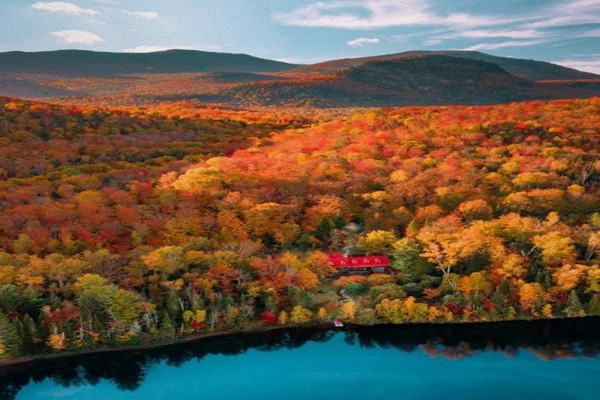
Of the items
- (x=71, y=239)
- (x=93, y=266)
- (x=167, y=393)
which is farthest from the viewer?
(x=71, y=239)

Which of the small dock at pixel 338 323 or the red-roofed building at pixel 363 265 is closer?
the small dock at pixel 338 323

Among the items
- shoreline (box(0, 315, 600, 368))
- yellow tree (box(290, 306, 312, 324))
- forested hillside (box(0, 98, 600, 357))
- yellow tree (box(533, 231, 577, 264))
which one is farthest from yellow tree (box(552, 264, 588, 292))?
yellow tree (box(290, 306, 312, 324))

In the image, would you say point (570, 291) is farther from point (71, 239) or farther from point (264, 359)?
point (71, 239)

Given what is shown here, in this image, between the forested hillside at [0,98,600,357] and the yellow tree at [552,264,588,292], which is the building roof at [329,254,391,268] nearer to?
the forested hillside at [0,98,600,357]

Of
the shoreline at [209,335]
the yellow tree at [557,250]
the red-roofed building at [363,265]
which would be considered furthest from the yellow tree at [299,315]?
the yellow tree at [557,250]

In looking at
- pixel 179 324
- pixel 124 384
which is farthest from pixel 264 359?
pixel 124 384

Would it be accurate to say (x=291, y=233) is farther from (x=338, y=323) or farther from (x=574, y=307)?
(x=574, y=307)

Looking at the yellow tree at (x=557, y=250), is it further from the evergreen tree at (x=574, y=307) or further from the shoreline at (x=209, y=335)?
the shoreline at (x=209, y=335)

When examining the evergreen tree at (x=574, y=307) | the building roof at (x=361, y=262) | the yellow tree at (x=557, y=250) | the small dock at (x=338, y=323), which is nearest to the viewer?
the small dock at (x=338, y=323)
